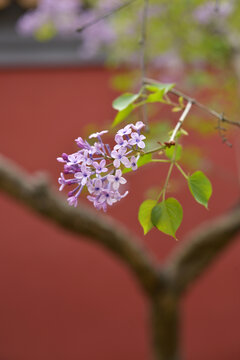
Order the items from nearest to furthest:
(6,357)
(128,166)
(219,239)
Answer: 1. (128,166)
2. (219,239)
3. (6,357)

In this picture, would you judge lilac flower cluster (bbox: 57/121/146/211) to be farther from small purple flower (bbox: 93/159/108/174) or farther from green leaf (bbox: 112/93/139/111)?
green leaf (bbox: 112/93/139/111)

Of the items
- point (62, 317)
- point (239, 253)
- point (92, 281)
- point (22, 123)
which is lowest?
point (62, 317)

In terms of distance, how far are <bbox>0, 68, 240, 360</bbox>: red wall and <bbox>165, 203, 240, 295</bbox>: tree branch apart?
3.41 feet

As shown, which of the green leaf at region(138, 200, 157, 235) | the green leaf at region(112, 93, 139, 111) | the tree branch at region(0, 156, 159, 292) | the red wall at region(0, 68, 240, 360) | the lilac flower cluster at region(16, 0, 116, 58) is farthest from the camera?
the red wall at region(0, 68, 240, 360)

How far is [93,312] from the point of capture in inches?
154

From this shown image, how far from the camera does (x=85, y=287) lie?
392 cm

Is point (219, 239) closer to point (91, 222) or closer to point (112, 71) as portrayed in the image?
point (91, 222)

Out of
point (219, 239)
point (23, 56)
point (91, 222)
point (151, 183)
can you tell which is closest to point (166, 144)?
point (91, 222)

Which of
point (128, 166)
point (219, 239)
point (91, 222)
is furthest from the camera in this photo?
point (219, 239)

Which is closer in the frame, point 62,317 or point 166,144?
point 166,144

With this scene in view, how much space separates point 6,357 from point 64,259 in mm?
720

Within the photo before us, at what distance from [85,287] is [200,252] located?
4.24 ft

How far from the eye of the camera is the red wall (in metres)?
3.91

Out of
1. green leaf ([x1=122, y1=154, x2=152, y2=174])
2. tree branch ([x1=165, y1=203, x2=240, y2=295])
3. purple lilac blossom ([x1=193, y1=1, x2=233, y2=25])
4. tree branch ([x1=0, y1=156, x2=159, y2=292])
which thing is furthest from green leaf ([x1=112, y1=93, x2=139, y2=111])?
tree branch ([x1=165, y1=203, x2=240, y2=295])
